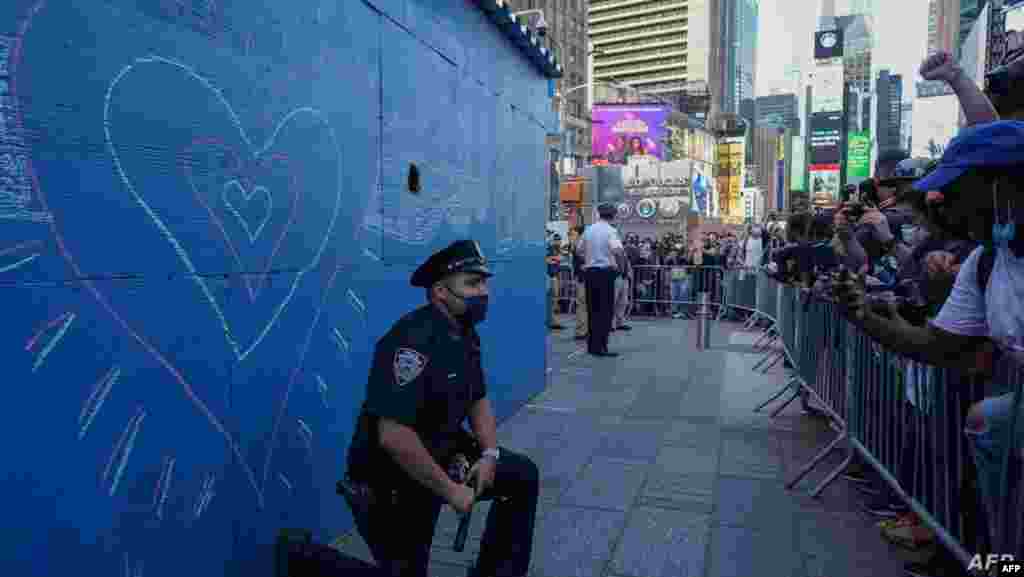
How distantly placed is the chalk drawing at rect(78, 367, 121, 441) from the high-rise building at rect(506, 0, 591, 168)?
71.7m

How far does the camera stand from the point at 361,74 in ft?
A: 13.0

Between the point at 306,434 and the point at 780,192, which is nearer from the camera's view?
the point at 306,434

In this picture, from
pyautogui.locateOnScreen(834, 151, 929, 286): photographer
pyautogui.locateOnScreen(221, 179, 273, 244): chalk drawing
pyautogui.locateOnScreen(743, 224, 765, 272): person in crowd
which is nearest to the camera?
pyautogui.locateOnScreen(221, 179, 273, 244): chalk drawing

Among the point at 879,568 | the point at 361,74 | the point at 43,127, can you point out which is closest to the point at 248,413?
the point at 43,127

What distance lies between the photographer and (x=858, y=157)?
73.6 meters

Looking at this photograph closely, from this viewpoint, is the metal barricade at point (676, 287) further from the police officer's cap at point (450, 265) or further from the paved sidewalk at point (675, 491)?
the police officer's cap at point (450, 265)

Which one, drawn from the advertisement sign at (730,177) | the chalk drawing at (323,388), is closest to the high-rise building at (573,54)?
the advertisement sign at (730,177)

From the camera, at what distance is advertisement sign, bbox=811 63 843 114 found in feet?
241

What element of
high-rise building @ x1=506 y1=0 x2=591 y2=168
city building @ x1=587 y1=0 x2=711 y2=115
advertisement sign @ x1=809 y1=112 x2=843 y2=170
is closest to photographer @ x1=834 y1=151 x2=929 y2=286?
high-rise building @ x1=506 y1=0 x2=591 y2=168

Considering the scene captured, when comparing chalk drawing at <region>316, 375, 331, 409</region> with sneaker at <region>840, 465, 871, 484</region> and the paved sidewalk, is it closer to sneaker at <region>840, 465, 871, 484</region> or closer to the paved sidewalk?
the paved sidewalk

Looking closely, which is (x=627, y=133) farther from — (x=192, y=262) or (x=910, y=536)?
(x=192, y=262)

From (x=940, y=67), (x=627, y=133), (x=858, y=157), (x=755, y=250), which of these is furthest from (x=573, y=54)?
(x=940, y=67)

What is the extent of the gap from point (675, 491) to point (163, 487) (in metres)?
3.36

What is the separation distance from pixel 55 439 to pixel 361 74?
2.52 meters
